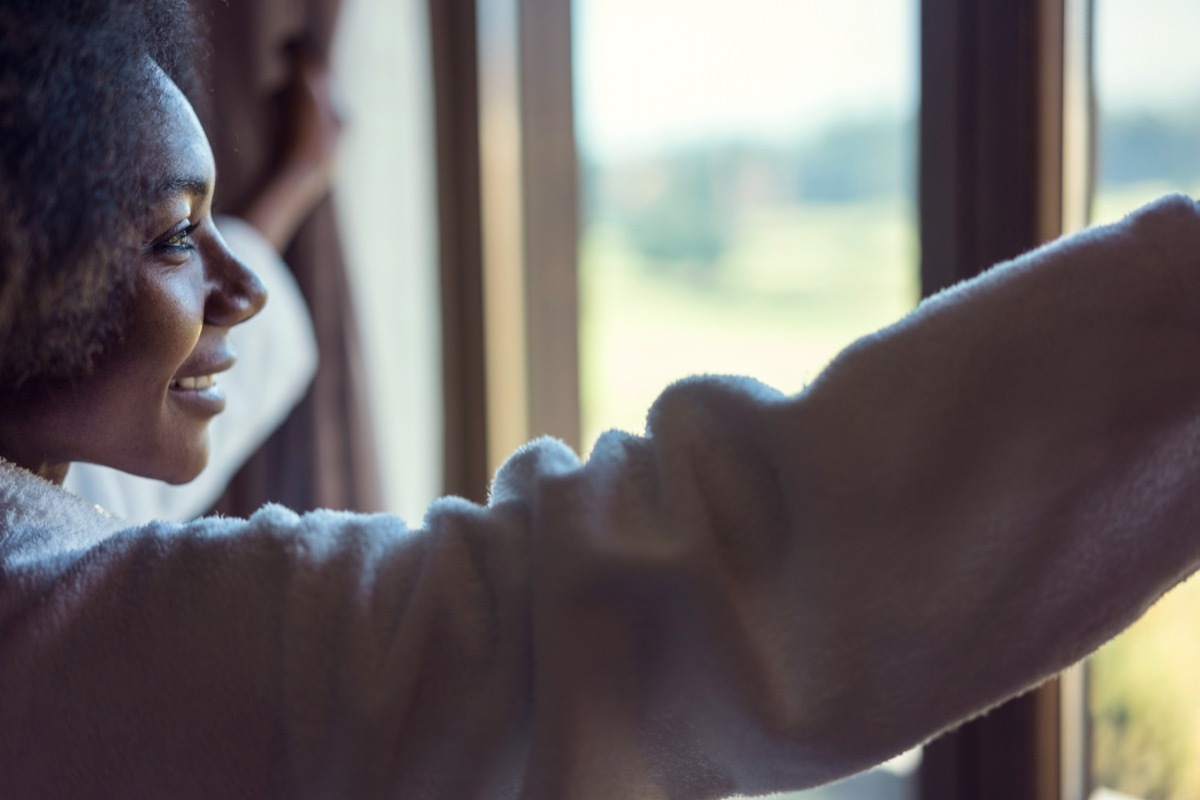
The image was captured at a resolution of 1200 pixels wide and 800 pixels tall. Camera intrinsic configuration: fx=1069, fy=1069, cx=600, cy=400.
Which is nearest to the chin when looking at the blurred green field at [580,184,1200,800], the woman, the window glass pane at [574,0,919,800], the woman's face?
the woman's face

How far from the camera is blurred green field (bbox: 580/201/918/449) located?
39.6 inches

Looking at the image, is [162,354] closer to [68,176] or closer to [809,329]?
[68,176]

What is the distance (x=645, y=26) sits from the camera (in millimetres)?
1179

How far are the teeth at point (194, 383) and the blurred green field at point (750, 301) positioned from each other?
1.46 feet

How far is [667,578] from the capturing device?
0.41 m

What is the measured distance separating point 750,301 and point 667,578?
793 millimetres

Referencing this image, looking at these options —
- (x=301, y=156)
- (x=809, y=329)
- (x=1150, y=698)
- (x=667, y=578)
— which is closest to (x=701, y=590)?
(x=667, y=578)

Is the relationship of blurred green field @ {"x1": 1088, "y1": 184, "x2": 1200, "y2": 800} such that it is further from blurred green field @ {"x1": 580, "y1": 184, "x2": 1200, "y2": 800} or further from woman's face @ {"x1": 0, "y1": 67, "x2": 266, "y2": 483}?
woman's face @ {"x1": 0, "y1": 67, "x2": 266, "y2": 483}

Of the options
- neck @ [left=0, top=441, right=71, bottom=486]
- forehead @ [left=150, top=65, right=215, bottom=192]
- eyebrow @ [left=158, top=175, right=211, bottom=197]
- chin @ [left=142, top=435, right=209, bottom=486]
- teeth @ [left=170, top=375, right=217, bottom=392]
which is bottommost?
chin @ [left=142, top=435, right=209, bottom=486]

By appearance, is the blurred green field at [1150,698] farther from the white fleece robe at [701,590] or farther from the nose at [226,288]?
the nose at [226,288]

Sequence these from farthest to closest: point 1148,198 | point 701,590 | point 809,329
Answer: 1. point 809,329
2. point 1148,198
3. point 701,590

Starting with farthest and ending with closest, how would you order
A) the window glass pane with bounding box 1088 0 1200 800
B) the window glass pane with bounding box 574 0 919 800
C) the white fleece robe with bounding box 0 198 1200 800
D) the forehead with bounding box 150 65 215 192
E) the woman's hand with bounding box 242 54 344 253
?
the woman's hand with bounding box 242 54 344 253
the window glass pane with bounding box 574 0 919 800
the window glass pane with bounding box 1088 0 1200 800
the forehead with bounding box 150 65 215 192
the white fleece robe with bounding box 0 198 1200 800

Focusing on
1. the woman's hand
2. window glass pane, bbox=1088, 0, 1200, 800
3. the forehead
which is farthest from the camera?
the woman's hand

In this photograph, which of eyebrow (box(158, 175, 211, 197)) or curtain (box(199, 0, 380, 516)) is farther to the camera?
curtain (box(199, 0, 380, 516))
